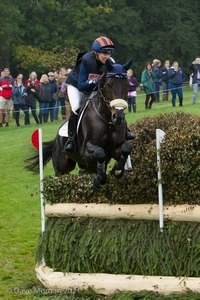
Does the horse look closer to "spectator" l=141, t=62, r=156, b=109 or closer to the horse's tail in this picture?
the horse's tail

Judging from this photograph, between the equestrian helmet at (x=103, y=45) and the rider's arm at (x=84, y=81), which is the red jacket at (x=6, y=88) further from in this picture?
the equestrian helmet at (x=103, y=45)

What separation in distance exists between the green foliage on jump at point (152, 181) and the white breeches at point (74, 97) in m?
1.08

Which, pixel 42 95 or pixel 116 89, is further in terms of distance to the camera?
pixel 42 95

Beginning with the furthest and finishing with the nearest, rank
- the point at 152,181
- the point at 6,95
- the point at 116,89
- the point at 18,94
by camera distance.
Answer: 1. the point at 6,95
2. the point at 18,94
3. the point at 116,89
4. the point at 152,181

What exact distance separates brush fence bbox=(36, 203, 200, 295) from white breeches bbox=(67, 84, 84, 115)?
→ 148cm

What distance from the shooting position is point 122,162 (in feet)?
23.8

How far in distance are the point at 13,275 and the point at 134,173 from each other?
2.09m

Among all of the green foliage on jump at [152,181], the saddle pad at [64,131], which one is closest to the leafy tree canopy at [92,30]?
the saddle pad at [64,131]

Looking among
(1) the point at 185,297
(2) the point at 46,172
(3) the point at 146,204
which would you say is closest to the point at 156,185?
(3) the point at 146,204

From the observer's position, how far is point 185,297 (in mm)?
6344

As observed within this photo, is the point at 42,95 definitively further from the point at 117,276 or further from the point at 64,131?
the point at 117,276

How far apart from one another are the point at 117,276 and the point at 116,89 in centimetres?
192

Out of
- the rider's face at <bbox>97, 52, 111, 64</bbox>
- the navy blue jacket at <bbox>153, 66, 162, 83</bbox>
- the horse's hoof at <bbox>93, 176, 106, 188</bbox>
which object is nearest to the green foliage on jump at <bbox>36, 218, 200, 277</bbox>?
the horse's hoof at <bbox>93, 176, 106, 188</bbox>

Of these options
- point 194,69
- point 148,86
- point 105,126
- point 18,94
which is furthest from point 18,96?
point 105,126
